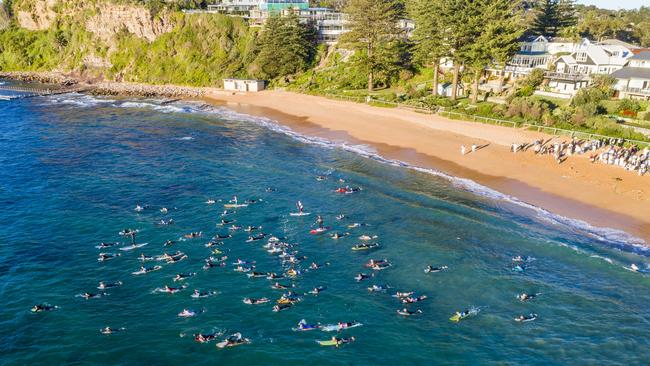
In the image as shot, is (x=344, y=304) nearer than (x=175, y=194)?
Yes

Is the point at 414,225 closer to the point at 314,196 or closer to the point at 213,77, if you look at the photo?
the point at 314,196

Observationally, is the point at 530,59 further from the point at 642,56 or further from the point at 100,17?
the point at 100,17

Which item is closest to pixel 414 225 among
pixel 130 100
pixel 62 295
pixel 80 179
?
pixel 62 295

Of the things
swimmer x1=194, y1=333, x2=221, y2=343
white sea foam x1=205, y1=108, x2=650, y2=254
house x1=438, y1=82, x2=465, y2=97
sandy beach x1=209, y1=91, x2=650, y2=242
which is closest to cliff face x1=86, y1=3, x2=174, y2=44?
sandy beach x1=209, y1=91, x2=650, y2=242

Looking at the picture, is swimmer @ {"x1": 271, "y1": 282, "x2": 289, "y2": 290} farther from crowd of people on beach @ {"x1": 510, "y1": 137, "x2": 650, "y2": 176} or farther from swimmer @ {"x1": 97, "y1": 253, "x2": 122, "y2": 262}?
crowd of people on beach @ {"x1": 510, "y1": 137, "x2": 650, "y2": 176}

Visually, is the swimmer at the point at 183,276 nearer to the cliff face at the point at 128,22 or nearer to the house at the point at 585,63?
the house at the point at 585,63

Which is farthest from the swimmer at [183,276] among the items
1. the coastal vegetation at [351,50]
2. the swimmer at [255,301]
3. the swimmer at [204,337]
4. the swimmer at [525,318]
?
the coastal vegetation at [351,50]
